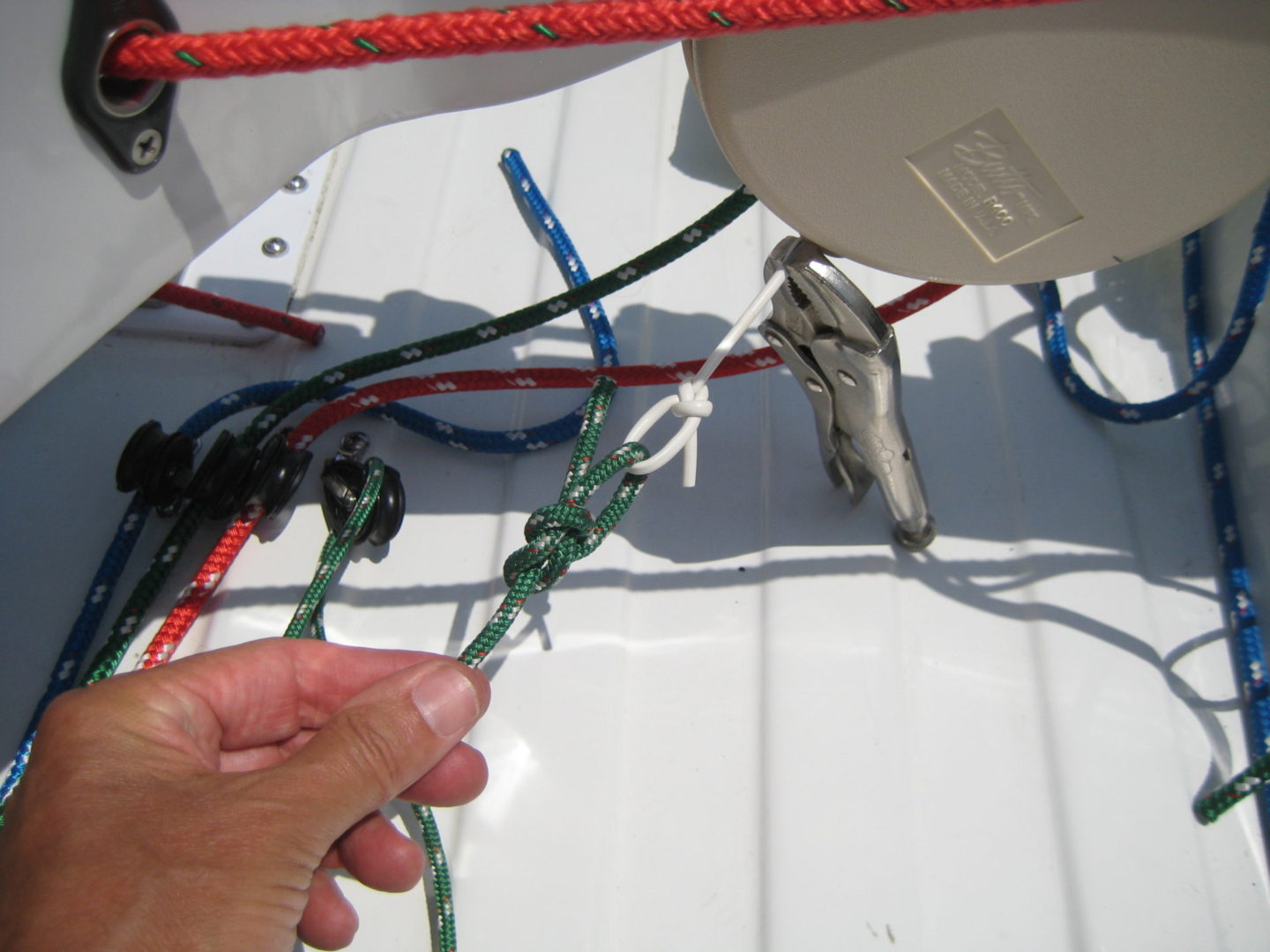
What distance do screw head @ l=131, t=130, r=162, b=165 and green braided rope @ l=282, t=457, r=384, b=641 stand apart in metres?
0.33

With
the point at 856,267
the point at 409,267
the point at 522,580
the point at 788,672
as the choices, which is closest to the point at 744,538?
the point at 788,672

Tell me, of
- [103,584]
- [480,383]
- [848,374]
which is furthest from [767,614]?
[103,584]

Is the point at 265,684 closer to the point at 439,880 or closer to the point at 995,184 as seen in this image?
the point at 439,880

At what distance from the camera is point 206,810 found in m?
0.54

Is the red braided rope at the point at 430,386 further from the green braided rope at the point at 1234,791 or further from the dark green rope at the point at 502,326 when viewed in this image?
the green braided rope at the point at 1234,791

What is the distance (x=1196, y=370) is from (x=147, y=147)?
0.98 meters

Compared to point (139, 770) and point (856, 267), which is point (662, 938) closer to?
point (139, 770)

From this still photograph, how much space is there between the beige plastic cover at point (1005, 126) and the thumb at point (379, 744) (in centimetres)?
42

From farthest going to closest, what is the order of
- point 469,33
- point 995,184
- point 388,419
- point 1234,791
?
point 388,419 → point 1234,791 → point 995,184 → point 469,33

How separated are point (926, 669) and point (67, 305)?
28.4 inches

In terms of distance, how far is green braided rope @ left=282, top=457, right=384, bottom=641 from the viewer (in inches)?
30.5

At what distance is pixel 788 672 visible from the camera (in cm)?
81

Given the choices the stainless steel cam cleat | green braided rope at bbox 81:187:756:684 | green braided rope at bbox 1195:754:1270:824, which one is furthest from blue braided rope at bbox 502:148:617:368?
green braided rope at bbox 1195:754:1270:824

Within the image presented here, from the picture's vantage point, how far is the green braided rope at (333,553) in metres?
0.77
